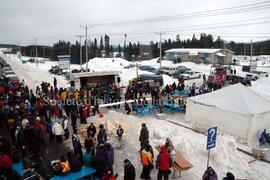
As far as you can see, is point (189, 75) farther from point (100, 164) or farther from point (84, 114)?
point (100, 164)

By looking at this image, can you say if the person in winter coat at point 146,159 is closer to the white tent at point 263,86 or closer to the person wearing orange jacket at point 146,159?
the person wearing orange jacket at point 146,159

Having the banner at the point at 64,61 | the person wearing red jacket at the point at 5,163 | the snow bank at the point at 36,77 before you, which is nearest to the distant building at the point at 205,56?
the snow bank at the point at 36,77

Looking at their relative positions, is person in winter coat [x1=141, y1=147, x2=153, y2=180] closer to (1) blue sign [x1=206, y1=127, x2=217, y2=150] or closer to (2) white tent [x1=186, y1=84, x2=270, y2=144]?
(1) blue sign [x1=206, y1=127, x2=217, y2=150]

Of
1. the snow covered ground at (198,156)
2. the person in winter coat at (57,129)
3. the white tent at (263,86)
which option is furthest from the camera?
the white tent at (263,86)

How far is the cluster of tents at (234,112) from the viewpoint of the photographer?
1179cm

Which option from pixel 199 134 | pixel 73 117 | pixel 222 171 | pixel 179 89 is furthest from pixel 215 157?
pixel 179 89

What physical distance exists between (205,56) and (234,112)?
2002 inches

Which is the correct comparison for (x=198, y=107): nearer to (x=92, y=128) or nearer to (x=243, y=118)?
(x=243, y=118)

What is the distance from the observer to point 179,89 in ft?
74.1

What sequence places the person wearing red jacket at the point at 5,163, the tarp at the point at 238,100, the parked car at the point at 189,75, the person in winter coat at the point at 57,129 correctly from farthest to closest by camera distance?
the parked car at the point at 189,75
the tarp at the point at 238,100
the person in winter coat at the point at 57,129
the person wearing red jacket at the point at 5,163

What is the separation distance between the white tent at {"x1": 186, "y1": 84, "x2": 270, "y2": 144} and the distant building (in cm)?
4768

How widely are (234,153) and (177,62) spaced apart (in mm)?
57233

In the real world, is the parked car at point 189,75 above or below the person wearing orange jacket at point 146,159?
above

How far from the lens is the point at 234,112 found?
483 inches
